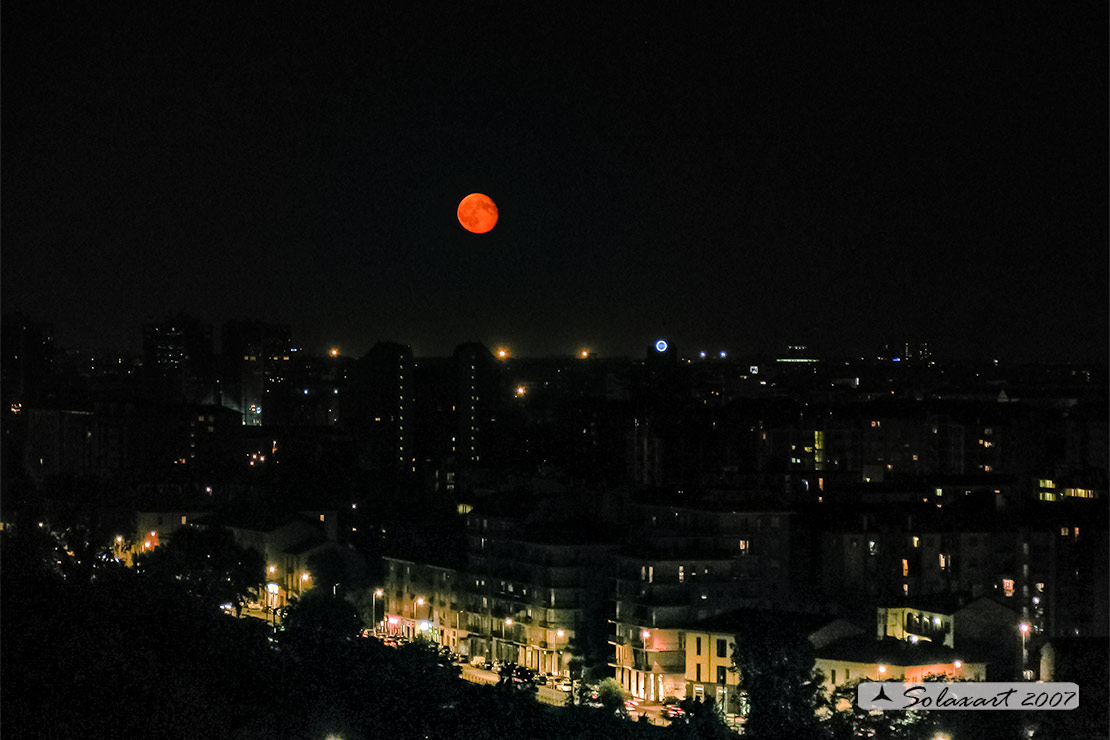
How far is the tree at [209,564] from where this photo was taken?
527 inches

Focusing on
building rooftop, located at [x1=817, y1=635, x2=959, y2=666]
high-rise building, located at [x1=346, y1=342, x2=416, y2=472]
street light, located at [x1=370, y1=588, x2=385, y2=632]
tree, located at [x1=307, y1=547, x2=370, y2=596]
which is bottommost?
street light, located at [x1=370, y1=588, x2=385, y2=632]

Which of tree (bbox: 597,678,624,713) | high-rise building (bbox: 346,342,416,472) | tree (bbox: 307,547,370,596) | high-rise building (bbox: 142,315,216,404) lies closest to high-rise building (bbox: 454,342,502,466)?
high-rise building (bbox: 346,342,416,472)

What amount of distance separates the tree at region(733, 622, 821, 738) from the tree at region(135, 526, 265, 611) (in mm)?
4802

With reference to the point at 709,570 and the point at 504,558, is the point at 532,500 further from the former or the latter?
the point at 709,570

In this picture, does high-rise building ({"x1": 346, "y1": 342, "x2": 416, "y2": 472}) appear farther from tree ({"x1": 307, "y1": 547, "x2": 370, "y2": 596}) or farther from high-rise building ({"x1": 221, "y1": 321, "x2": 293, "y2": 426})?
tree ({"x1": 307, "y1": 547, "x2": 370, "y2": 596})

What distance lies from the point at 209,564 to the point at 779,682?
25.0 ft

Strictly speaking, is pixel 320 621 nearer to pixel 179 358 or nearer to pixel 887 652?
pixel 887 652

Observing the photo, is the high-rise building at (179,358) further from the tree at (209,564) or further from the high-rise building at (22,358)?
the tree at (209,564)

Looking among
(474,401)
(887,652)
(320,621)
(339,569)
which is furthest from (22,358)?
(887,652)

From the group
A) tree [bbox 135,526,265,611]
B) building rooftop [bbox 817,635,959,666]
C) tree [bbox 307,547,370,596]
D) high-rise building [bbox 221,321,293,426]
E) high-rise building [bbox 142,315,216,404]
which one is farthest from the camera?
high-rise building [bbox 142,315,216,404]

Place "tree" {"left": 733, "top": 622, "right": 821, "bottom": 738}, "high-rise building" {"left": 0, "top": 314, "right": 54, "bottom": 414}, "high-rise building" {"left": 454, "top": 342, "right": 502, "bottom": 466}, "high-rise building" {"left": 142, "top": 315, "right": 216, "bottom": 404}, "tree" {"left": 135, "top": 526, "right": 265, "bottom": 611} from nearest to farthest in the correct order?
1. "tree" {"left": 733, "top": 622, "right": 821, "bottom": 738}
2. "tree" {"left": 135, "top": 526, "right": 265, "bottom": 611}
3. "high-rise building" {"left": 454, "top": 342, "right": 502, "bottom": 466}
4. "high-rise building" {"left": 0, "top": 314, "right": 54, "bottom": 414}
5. "high-rise building" {"left": 142, "top": 315, "right": 216, "bottom": 404}

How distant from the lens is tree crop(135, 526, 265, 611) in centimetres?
1339

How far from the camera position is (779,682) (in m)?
9.40

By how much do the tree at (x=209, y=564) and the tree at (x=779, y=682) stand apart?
480 centimetres
